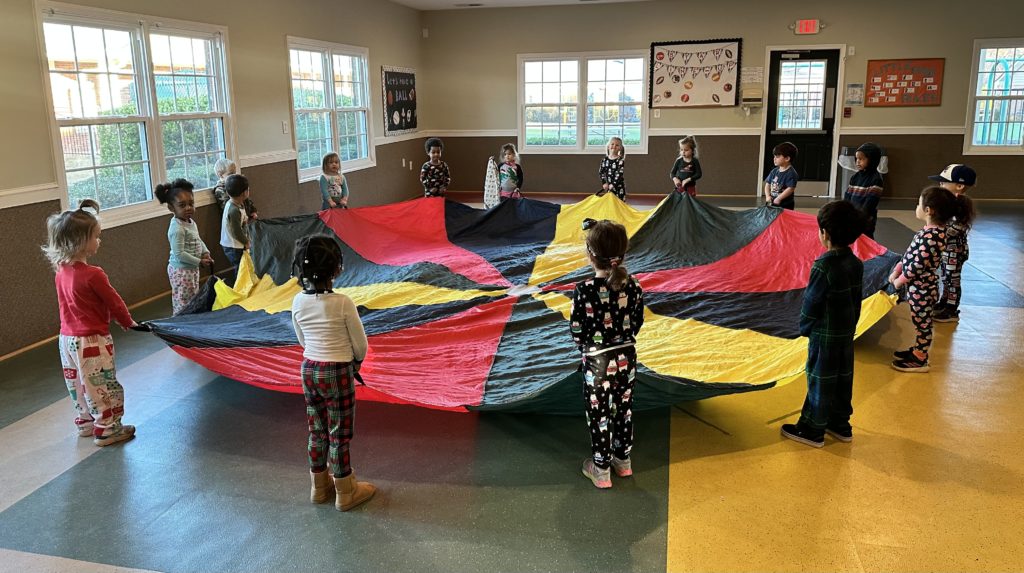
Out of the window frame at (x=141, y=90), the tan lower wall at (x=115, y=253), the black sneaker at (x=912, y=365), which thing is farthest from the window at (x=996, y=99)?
the window frame at (x=141, y=90)

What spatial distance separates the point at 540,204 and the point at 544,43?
5.10 meters

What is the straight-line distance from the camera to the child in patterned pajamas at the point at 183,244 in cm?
398

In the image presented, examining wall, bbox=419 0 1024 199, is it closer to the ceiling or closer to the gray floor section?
the ceiling

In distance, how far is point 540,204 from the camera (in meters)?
6.12

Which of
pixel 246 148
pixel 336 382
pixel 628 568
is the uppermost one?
pixel 246 148

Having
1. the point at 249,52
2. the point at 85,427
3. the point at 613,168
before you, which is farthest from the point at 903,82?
the point at 85,427

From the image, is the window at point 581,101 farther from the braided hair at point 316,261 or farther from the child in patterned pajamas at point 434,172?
the braided hair at point 316,261

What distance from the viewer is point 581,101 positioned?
10.4m

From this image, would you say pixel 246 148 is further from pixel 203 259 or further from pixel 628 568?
pixel 628 568

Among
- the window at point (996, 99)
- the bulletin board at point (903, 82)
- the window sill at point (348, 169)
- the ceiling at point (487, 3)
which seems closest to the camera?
the window sill at point (348, 169)

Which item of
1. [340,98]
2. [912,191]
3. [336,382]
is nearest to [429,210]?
[340,98]

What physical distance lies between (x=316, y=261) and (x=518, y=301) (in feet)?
6.37

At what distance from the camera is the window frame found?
445 centimetres

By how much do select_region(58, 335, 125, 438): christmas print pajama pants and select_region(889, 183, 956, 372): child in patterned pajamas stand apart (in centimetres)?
374
